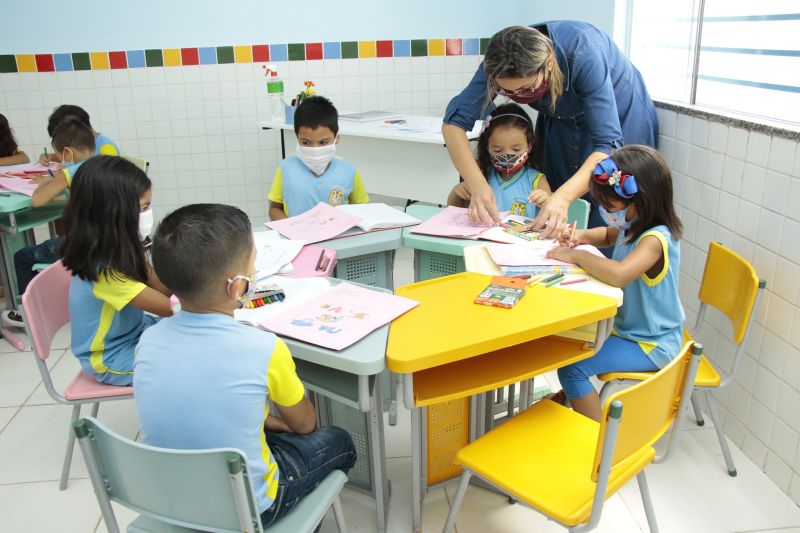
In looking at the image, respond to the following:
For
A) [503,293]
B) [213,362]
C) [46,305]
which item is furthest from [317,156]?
[213,362]

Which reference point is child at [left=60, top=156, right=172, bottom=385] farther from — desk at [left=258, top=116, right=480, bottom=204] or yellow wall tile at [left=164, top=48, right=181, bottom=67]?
yellow wall tile at [left=164, top=48, right=181, bottom=67]

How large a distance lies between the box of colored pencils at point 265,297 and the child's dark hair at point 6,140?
306 centimetres

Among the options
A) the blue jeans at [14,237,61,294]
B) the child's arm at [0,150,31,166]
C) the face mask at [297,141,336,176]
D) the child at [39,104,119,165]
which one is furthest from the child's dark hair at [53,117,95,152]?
the face mask at [297,141,336,176]

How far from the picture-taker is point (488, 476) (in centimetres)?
166

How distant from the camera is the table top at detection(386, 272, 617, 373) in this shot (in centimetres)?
161

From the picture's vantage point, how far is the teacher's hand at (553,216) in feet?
7.48

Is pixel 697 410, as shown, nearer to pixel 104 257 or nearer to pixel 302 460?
Answer: pixel 302 460

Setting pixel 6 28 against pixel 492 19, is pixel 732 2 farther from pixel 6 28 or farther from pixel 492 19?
pixel 6 28

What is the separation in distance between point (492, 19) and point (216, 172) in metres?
Answer: 2.40

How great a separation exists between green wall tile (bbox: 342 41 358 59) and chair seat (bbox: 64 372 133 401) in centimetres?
345

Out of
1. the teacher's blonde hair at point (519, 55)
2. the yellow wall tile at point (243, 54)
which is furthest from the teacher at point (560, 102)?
the yellow wall tile at point (243, 54)

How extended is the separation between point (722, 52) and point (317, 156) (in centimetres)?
176

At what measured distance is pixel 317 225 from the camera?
8.42 ft

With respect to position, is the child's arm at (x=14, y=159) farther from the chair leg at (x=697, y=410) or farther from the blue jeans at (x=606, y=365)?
the chair leg at (x=697, y=410)
